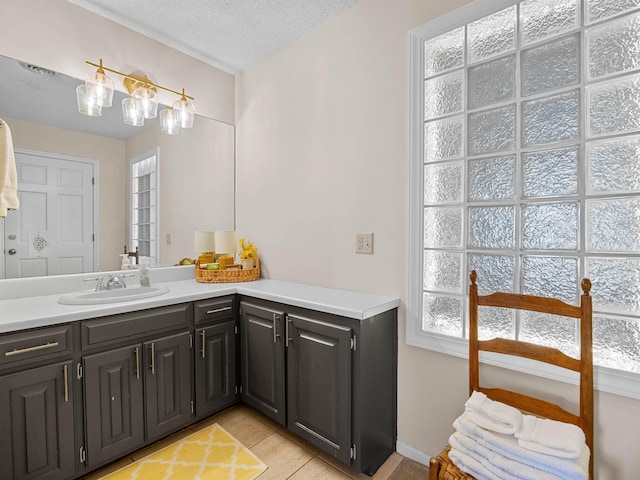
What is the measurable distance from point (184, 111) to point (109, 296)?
4.76ft

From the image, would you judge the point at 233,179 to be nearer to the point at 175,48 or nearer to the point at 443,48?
the point at 175,48

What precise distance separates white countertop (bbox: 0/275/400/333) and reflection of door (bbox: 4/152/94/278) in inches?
7.2

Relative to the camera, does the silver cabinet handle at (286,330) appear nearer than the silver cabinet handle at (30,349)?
No

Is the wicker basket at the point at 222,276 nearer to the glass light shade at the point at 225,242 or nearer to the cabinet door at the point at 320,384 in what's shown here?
the glass light shade at the point at 225,242

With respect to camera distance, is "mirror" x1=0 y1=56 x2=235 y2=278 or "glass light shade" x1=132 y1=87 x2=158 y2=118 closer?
"mirror" x1=0 y1=56 x2=235 y2=278

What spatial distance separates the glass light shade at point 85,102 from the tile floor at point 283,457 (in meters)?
2.06

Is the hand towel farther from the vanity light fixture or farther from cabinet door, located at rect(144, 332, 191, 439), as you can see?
cabinet door, located at rect(144, 332, 191, 439)

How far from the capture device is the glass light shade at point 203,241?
268 centimetres

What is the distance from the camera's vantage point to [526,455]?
1056mm

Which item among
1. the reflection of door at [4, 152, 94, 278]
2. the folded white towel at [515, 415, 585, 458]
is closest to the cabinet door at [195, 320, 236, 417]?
the reflection of door at [4, 152, 94, 278]

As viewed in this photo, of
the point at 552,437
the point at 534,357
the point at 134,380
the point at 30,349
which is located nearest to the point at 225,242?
the point at 134,380

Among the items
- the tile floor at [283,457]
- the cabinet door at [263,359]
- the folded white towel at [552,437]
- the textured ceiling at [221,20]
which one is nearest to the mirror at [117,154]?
the textured ceiling at [221,20]

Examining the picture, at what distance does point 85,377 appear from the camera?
1.58m

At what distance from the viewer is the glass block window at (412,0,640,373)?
125cm
